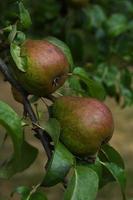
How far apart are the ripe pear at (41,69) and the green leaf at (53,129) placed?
0.08 m

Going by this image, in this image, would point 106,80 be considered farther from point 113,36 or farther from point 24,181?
point 24,181

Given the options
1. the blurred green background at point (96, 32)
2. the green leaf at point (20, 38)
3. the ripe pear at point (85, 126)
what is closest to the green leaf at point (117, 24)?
the blurred green background at point (96, 32)

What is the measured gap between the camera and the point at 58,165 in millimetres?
1140

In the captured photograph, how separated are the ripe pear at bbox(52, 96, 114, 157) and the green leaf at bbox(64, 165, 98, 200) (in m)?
0.03

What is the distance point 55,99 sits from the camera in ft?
4.11

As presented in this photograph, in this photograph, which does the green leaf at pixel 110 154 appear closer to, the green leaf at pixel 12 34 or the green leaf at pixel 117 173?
the green leaf at pixel 117 173

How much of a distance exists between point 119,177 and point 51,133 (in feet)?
0.50

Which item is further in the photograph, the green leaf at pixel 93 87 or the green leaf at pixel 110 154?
the green leaf at pixel 93 87

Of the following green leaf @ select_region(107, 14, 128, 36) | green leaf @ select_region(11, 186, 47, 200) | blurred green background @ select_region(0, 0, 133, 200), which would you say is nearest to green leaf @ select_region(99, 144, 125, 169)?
green leaf @ select_region(11, 186, 47, 200)

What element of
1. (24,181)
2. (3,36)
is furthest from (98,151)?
(24,181)

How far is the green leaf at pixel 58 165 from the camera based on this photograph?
1.13 metres

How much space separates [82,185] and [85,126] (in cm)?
10

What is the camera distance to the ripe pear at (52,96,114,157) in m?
1.16

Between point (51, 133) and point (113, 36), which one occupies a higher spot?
point (51, 133)
